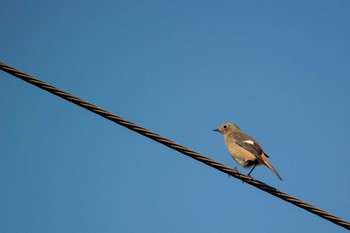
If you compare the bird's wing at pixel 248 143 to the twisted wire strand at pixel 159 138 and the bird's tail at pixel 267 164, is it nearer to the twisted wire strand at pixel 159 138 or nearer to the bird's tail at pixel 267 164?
the bird's tail at pixel 267 164

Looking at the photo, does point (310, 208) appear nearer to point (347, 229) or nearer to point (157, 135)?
point (347, 229)

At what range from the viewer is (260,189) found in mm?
5973

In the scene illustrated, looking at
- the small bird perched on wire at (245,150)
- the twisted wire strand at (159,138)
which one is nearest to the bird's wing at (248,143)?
the small bird perched on wire at (245,150)

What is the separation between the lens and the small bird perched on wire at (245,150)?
8541 millimetres

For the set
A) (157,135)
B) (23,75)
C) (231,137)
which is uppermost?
(231,137)

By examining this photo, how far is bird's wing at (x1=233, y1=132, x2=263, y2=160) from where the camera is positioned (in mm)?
8656

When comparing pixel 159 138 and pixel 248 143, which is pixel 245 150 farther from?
pixel 159 138

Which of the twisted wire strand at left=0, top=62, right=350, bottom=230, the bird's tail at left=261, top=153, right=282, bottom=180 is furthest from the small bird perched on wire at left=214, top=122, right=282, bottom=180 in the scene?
the twisted wire strand at left=0, top=62, right=350, bottom=230

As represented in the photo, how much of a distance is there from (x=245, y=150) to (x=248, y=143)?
0.24 meters

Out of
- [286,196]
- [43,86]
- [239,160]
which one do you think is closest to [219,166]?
[286,196]

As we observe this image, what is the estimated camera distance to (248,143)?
30.0ft

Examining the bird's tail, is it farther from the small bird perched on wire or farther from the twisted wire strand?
the twisted wire strand

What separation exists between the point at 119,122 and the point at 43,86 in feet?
2.85

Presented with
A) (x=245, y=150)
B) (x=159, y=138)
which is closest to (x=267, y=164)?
(x=245, y=150)
